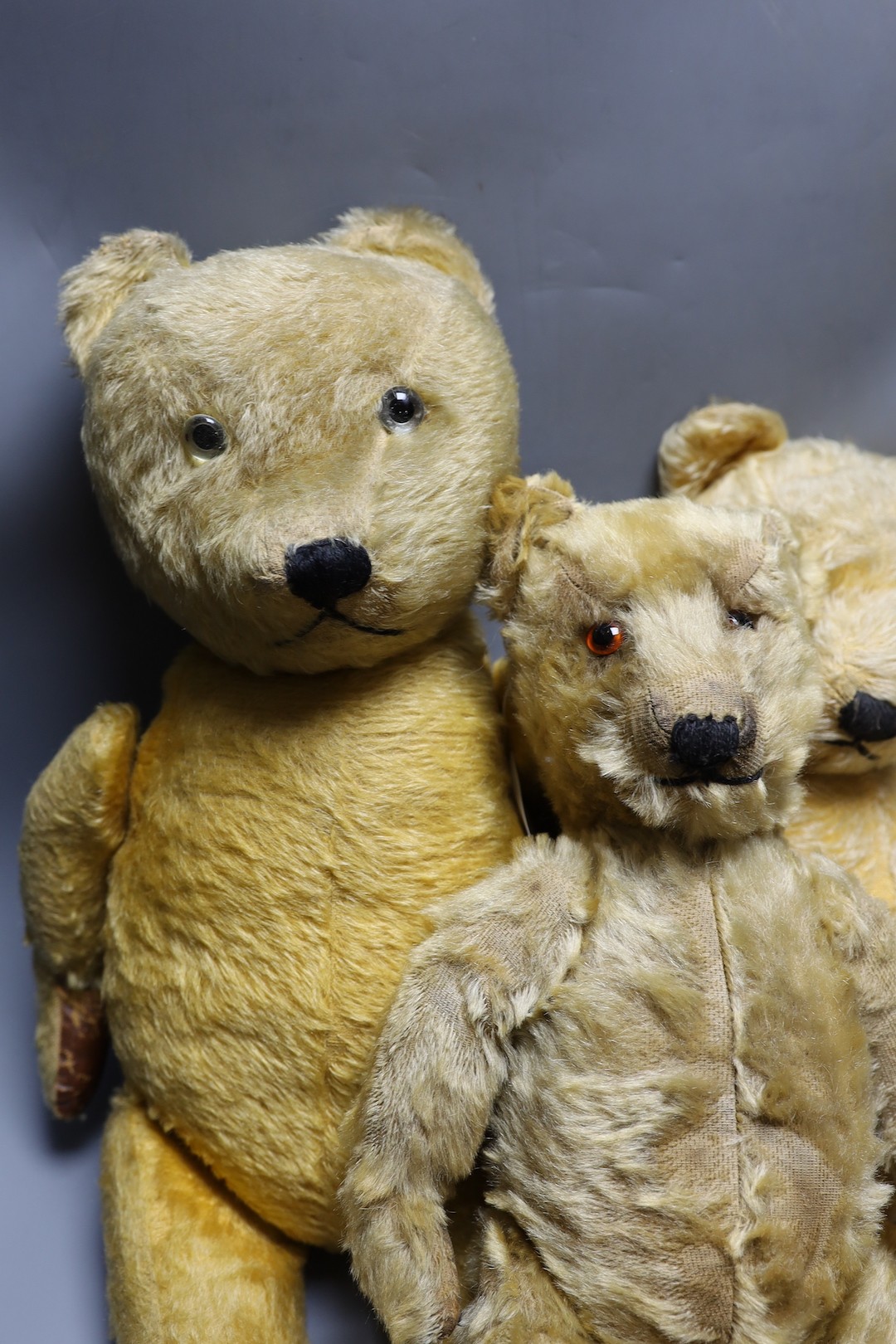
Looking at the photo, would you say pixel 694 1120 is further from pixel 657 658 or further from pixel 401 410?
pixel 401 410

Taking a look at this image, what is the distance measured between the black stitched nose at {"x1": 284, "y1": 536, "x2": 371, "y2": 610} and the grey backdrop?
0.33 meters

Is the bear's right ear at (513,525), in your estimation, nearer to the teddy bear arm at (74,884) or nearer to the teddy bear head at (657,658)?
the teddy bear head at (657,658)

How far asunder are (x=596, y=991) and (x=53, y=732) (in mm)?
584

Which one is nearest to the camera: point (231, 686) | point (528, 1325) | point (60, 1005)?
point (528, 1325)

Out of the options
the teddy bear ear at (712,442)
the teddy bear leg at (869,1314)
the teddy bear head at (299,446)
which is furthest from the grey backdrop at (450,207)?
the teddy bear leg at (869,1314)

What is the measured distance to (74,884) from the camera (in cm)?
89

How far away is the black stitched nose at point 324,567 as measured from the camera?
2.26 ft

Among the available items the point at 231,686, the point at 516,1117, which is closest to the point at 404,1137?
the point at 516,1117

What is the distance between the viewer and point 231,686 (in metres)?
0.84

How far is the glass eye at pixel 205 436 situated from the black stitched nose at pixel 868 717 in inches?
19.5

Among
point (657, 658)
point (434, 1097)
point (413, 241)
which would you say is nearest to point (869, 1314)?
point (434, 1097)

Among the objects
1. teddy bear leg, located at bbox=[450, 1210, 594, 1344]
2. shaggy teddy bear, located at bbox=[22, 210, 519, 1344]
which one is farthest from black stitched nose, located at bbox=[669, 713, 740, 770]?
teddy bear leg, located at bbox=[450, 1210, 594, 1344]

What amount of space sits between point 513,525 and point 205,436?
0.69 feet

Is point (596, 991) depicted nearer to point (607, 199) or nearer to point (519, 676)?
point (519, 676)
